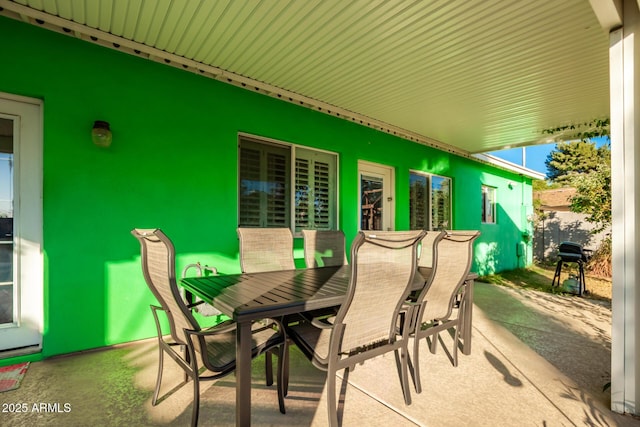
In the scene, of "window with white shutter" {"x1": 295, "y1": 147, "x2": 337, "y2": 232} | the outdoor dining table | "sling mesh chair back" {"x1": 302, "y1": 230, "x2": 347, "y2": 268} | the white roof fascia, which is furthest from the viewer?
the white roof fascia

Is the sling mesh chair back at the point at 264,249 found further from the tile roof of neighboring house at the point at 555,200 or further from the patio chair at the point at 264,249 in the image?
the tile roof of neighboring house at the point at 555,200

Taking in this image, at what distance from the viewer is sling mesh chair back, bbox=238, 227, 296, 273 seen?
2793 millimetres

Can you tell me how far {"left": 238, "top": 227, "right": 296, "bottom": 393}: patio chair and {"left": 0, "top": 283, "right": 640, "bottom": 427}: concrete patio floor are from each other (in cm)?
85

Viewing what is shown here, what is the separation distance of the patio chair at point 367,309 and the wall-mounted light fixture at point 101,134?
246 cm

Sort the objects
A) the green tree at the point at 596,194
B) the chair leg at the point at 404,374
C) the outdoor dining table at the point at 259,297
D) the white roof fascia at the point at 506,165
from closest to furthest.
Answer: the outdoor dining table at the point at 259,297 → the chair leg at the point at 404,374 → the green tree at the point at 596,194 → the white roof fascia at the point at 506,165

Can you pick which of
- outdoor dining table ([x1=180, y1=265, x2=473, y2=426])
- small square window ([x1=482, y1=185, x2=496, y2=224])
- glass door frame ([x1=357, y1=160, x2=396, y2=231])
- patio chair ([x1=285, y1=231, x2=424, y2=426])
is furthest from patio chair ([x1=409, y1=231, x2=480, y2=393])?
small square window ([x1=482, y1=185, x2=496, y2=224])

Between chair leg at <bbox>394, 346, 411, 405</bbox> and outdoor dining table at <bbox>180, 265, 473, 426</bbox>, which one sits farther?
chair leg at <bbox>394, 346, 411, 405</bbox>

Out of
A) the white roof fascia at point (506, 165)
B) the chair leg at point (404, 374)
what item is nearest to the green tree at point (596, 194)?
the white roof fascia at point (506, 165)

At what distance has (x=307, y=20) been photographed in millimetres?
2412

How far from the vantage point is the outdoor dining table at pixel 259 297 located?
4.81ft

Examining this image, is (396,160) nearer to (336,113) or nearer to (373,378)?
(336,113)

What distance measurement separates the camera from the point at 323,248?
333 centimetres

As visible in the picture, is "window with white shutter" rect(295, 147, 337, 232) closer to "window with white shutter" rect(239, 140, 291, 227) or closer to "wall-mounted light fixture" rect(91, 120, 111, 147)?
"window with white shutter" rect(239, 140, 291, 227)

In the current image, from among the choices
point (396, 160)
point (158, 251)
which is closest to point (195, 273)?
point (158, 251)
